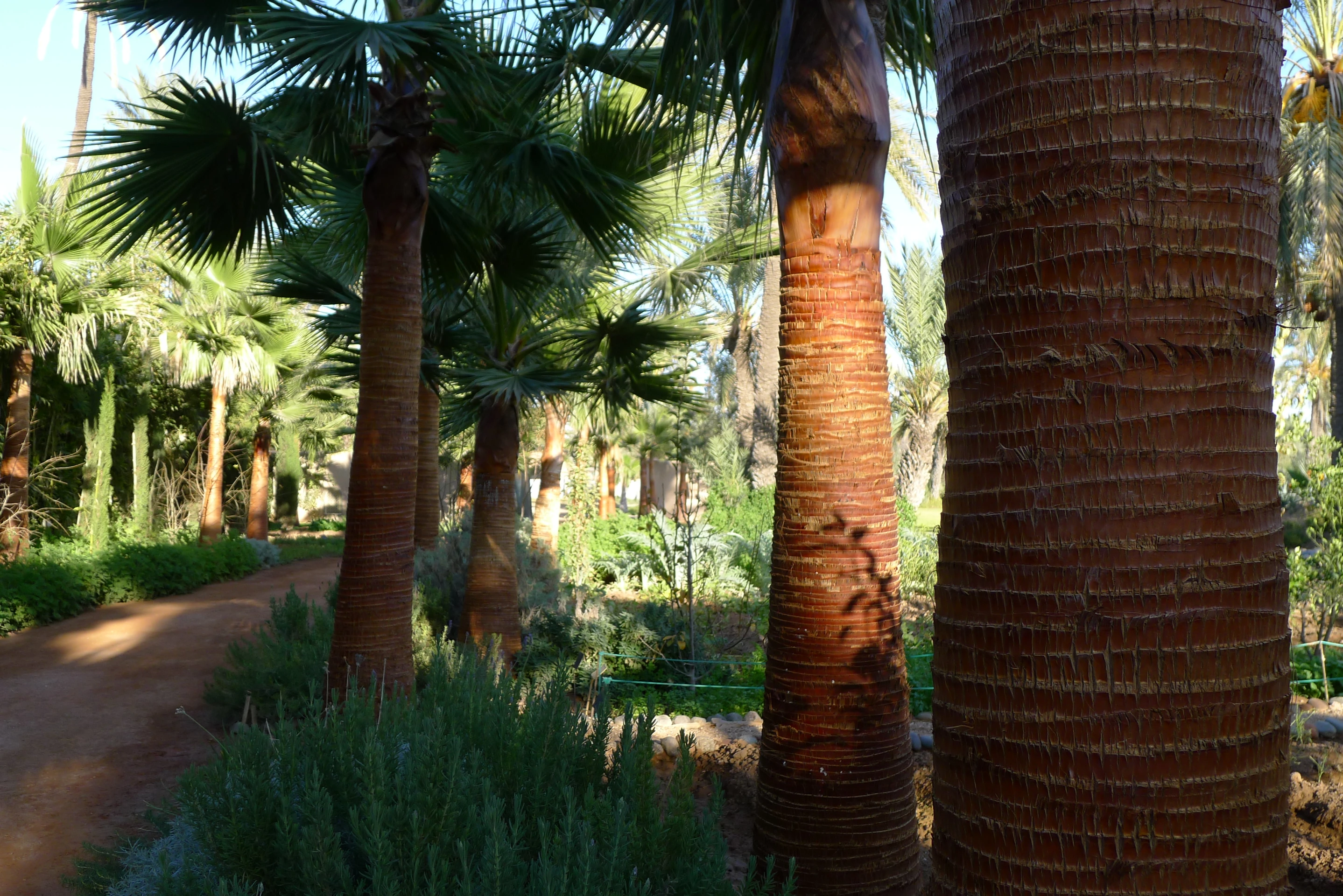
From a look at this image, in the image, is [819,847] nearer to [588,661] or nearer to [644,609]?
[588,661]

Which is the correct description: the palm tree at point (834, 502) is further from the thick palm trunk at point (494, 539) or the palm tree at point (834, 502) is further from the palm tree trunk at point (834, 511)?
the thick palm trunk at point (494, 539)

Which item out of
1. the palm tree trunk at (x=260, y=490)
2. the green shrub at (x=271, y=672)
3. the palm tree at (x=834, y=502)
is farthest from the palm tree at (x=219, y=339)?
the palm tree at (x=834, y=502)

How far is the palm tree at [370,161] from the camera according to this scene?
5.22m

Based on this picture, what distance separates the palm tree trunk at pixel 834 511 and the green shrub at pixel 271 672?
3744 millimetres

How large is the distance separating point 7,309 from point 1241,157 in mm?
15796

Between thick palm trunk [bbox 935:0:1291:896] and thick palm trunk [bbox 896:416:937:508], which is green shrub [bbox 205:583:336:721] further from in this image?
thick palm trunk [bbox 896:416:937:508]

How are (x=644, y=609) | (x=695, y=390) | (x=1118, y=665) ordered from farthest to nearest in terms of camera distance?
(x=644, y=609)
(x=695, y=390)
(x=1118, y=665)

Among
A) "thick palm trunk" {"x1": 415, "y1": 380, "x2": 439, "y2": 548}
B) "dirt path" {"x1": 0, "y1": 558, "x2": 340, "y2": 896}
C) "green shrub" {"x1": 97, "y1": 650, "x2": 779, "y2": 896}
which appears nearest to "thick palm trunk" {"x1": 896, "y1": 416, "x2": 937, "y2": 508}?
"thick palm trunk" {"x1": 415, "y1": 380, "x2": 439, "y2": 548}

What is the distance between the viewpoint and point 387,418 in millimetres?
5543

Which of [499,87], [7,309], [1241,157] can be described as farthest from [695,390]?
[7,309]

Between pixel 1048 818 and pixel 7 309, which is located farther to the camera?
pixel 7 309

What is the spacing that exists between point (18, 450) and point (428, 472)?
6.71 meters

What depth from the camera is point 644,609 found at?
10.5 metres

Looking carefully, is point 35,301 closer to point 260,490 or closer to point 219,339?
point 219,339
